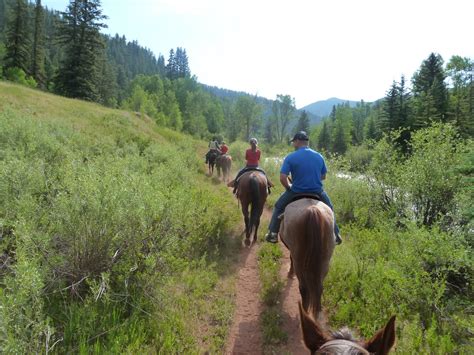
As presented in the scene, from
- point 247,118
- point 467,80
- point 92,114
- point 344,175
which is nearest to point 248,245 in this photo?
point 344,175

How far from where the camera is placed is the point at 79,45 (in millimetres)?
32906

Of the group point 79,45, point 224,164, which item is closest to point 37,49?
point 79,45

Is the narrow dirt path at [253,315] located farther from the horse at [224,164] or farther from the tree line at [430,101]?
the tree line at [430,101]

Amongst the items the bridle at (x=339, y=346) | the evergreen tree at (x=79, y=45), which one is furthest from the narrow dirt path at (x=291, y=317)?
the evergreen tree at (x=79, y=45)

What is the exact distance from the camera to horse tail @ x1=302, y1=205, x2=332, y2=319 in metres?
4.20

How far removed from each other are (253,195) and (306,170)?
307 cm

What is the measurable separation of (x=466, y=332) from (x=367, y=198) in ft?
21.6

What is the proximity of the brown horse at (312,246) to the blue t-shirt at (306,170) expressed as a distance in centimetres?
69

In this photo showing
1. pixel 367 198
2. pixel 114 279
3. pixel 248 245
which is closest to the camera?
pixel 114 279

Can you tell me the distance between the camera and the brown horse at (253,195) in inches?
324

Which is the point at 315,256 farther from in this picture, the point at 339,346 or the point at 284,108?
the point at 284,108

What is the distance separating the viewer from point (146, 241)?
15.6 ft

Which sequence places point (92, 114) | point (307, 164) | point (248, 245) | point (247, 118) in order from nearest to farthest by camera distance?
point (307, 164), point (248, 245), point (92, 114), point (247, 118)

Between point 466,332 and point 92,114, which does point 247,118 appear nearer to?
point 92,114
